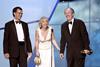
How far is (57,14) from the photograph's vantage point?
10.2m

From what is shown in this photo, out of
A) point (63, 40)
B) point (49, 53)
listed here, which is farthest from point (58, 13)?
point (63, 40)

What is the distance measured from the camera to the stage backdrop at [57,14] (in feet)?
30.3

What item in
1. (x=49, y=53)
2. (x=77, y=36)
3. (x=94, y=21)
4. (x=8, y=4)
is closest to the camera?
(x=77, y=36)

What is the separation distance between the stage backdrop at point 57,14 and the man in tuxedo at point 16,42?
8.88 feet

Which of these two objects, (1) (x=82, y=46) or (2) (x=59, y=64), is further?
(2) (x=59, y=64)

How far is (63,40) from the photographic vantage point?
21.1 ft

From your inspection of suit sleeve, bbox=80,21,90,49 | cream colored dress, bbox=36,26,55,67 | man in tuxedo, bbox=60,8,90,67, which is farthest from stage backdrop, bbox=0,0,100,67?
suit sleeve, bbox=80,21,90,49

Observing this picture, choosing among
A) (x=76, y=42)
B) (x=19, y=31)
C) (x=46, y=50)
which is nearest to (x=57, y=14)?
(x=46, y=50)

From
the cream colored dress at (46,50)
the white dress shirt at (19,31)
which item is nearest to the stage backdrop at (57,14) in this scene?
the cream colored dress at (46,50)

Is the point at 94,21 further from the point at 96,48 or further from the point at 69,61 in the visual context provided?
the point at 69,61

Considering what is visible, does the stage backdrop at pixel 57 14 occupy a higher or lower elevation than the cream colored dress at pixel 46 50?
higher

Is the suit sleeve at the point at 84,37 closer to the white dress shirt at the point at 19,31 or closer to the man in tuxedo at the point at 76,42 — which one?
the man in tuxedo at the point at 76,42

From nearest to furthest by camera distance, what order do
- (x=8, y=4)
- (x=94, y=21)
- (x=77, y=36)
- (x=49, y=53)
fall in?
1. (x=77, y=36)
2. (x=49, y=53)
3. (x=8, y=4)
4. (x=94, y=21)

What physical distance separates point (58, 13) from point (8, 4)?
1697 millimetres
